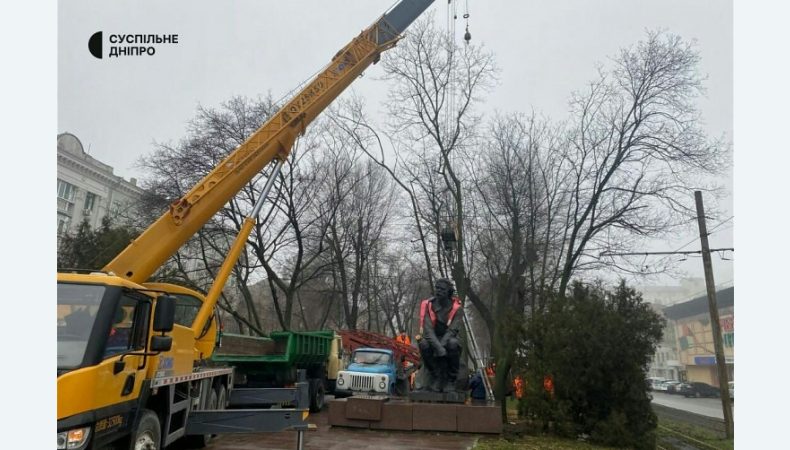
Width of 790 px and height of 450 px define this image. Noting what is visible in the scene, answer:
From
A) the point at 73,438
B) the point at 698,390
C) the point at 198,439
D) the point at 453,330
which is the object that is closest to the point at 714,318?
the point at 698,390

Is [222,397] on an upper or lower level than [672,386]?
upper

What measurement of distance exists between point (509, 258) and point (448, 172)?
443 centimetres

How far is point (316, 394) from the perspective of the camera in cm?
1492

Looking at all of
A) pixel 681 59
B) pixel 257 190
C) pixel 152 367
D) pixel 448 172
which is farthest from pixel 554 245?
pixel 152 367

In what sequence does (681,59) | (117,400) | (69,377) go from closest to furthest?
(69,377)
(117,400)
(681,59)

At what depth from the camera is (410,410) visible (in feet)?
37.0

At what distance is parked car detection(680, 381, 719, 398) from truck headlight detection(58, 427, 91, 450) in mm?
17757

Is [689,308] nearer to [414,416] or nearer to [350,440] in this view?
[414,416]

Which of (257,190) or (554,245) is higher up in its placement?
(257,190)

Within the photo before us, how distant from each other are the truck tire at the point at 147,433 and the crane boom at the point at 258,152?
2.77 m

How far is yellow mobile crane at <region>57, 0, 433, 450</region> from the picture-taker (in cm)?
470

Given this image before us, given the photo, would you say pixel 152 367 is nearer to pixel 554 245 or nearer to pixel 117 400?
pixel 117 400

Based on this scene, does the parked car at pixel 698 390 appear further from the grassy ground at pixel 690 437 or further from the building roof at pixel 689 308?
the building roof at pixel 689 308

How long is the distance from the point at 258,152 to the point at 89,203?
12.1m
